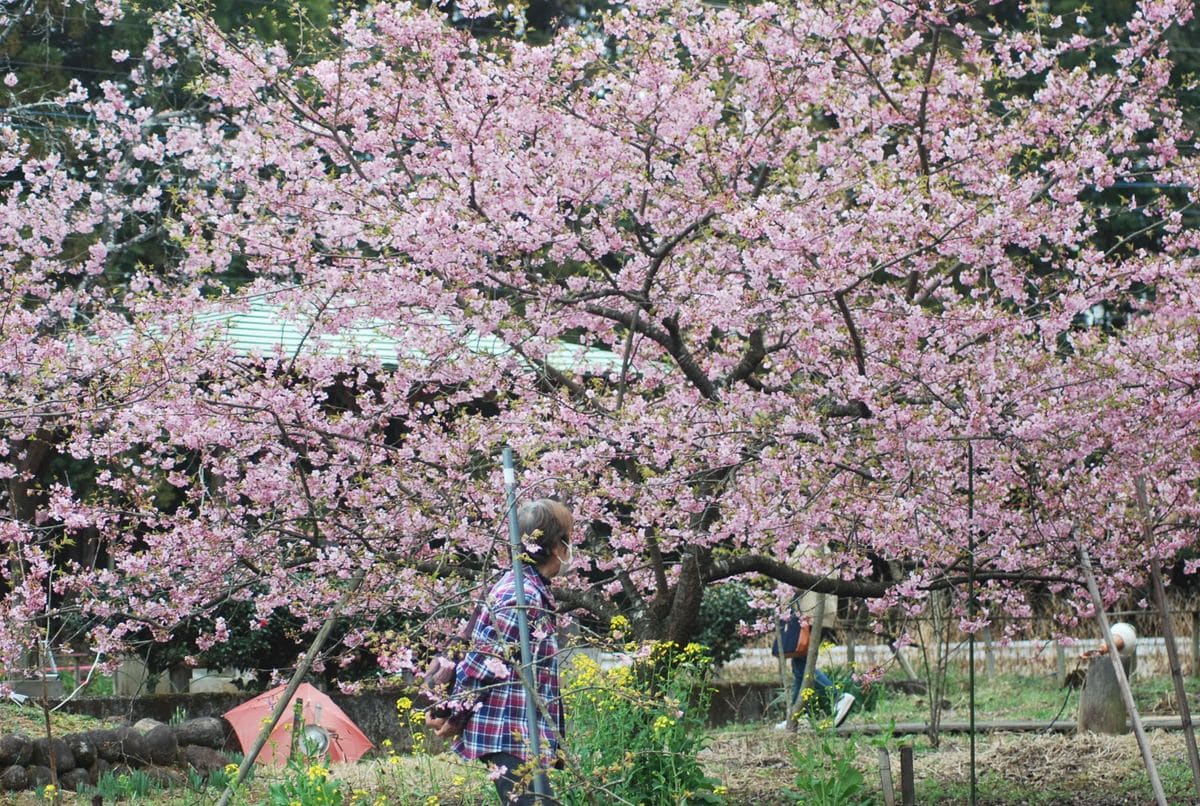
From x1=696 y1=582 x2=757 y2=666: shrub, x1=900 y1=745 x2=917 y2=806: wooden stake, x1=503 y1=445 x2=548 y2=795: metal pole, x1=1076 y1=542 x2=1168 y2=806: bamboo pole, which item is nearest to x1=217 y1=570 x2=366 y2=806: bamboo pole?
x1=503 y1=445 x2=548 y2=795: metal pole

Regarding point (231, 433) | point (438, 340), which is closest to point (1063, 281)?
point (438, 340)

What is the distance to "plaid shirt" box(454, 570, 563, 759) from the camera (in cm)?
367

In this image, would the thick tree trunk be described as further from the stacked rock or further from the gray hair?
the stacked rock

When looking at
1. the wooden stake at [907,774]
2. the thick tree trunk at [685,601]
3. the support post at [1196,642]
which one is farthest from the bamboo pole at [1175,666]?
the support post at [1196,642]

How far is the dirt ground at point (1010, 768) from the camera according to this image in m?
5.97

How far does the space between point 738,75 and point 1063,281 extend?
187cm

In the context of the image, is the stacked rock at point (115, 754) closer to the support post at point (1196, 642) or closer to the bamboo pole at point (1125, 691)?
the bamboo pole at point (1125, 691)

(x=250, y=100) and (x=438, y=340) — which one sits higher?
(x=250, y=100)

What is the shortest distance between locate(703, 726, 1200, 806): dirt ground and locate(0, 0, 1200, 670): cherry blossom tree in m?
0.93

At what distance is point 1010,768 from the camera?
6746mm

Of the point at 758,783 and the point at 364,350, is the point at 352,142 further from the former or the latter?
the point at 758,783

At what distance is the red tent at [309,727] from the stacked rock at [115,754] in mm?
186

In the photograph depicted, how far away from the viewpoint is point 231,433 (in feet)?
20.0

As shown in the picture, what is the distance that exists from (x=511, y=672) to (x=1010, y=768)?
13.1ft
